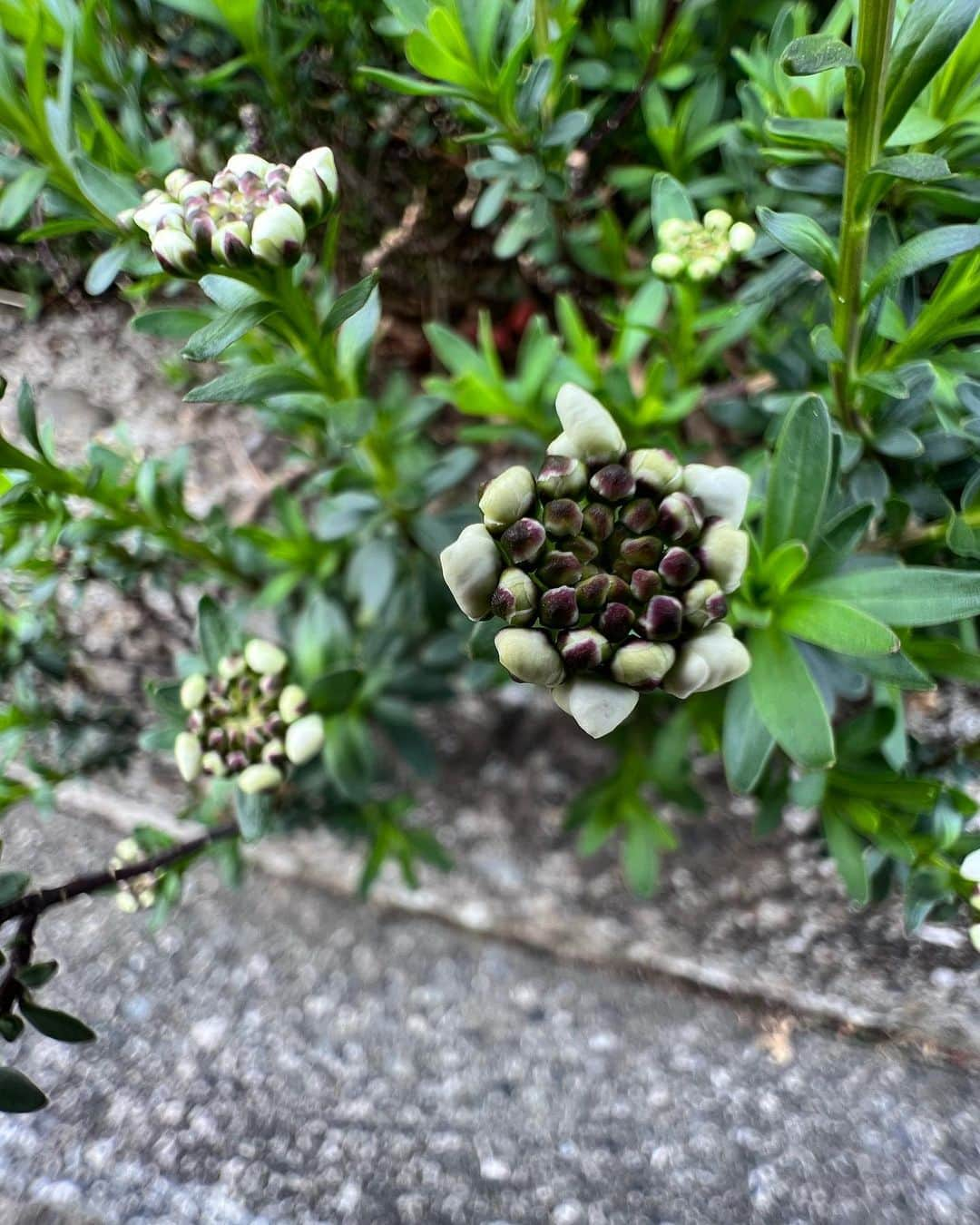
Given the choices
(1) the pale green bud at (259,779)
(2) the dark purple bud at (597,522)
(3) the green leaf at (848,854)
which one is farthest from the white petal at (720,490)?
(1) the pale green bud at (259,779)

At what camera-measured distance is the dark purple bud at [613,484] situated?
0.94 m

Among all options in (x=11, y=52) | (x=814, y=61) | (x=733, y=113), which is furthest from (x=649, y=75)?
(x=11, y=52)

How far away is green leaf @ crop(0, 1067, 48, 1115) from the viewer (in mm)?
1114

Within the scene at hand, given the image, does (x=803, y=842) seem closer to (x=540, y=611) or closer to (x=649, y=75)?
(x=540, y=611)

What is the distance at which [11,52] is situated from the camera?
54.5 inches

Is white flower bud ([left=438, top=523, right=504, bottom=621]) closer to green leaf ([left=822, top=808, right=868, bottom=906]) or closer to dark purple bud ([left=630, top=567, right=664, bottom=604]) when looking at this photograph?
dark purple bud ([left=630, top=567, right=664, bottom=604])

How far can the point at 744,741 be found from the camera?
1.17 meters

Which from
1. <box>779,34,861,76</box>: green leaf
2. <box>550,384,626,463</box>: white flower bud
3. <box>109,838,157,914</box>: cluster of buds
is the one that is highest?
<box>779,34,861,76</box>: green leaf

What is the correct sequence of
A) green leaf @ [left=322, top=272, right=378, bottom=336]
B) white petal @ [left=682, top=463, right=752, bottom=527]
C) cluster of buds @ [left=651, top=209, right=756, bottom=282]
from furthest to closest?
cluster of buds @ [left=651, top=209, right=756, bottom=282] → green leaf @ [left=322, top=272, right=378, bottom=336] → white petal @ [left=682, top=463, right=752, bottom=527]

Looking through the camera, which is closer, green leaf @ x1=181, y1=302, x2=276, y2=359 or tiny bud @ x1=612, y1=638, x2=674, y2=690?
tiny bud @ x1=612, y1=638, x2=674, y2=690

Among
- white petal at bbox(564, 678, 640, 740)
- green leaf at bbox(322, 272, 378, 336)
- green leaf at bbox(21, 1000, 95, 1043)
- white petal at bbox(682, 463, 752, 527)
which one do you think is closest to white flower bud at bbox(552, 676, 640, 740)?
white petal at bbox(564, 678, 640, 740)

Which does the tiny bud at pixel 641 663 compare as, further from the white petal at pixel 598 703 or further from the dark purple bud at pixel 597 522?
the dark purple bud at pixel 597 522

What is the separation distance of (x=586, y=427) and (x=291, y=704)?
70 cm

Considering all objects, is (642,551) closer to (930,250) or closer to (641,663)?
(641,663)
